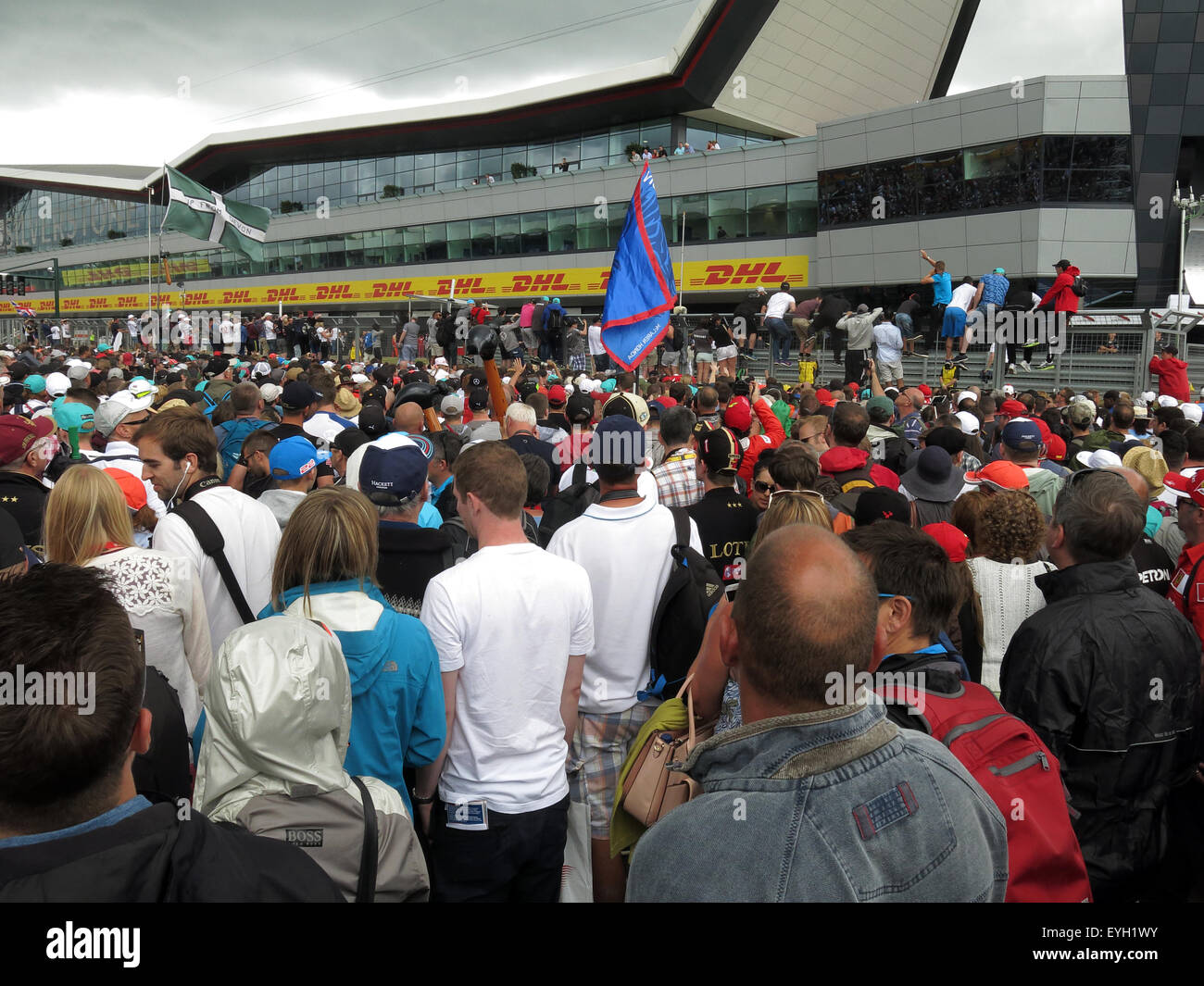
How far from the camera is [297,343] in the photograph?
102ft

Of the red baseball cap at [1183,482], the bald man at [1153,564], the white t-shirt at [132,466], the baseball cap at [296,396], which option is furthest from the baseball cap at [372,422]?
the red baseball cap at [1183,482]

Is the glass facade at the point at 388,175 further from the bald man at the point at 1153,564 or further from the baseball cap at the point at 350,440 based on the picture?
the bald man at the point at 1153,564

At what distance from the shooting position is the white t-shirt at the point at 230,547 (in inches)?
155

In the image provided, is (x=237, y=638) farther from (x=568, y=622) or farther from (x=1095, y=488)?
(x=1095, y=488)

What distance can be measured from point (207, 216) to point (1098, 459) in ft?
72.6

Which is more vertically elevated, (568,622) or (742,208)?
(742,208)

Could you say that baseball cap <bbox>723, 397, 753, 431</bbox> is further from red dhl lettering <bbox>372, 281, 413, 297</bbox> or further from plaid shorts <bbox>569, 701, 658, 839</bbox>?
red dhl lettering <bbox>372, 281, 413, 297</bbox>

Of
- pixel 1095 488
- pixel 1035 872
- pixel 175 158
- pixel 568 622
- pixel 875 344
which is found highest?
pixel 175 158

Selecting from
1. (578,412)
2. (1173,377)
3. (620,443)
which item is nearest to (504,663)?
(620,443)

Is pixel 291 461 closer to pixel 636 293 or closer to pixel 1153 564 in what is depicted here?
pixel 636 293

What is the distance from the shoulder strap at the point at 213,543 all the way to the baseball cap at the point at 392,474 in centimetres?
79

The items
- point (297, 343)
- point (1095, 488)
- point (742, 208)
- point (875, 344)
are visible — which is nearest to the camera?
point (1095, 488)
